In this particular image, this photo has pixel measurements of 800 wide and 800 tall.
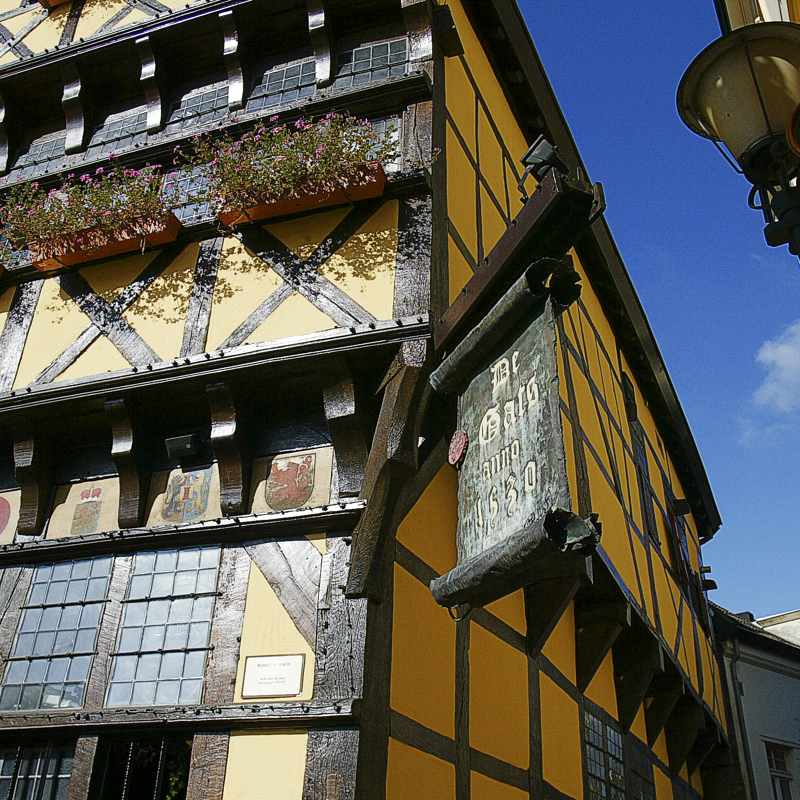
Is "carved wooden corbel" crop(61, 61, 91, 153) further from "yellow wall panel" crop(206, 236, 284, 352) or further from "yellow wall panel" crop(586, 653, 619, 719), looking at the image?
"yellow wall panel" crop(586, 653, 619, 719)

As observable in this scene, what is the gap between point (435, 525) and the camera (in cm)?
529

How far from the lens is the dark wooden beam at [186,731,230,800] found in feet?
13.5

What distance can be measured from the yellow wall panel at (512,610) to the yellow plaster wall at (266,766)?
201 cm

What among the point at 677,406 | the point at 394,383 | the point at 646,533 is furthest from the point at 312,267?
the point at 677,406

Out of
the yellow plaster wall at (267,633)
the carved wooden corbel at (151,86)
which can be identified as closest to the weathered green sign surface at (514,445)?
the yellow plaster wall at (267,633)

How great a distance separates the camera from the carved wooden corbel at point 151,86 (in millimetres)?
6859

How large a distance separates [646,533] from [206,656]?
6.61 m

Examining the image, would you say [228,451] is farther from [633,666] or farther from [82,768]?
[633,666]

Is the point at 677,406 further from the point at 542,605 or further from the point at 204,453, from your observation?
the point at 204,453

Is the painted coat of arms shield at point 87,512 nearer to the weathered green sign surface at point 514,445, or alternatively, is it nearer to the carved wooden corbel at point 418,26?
the weathered green sign surface at point 514,445

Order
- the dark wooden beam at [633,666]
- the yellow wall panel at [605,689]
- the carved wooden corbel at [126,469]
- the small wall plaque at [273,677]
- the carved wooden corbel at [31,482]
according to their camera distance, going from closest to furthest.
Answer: the small wall plaque at [273,677], the carved wooden corbel at [126,469], the carved wooden corbel at [31,482], the yellow wall panel at [605,689], the dark wooden beam at [633,666]

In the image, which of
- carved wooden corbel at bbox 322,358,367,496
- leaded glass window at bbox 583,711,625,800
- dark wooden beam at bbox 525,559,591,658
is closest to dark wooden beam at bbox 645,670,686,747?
leaded glass window at bbox 583,711,625,800

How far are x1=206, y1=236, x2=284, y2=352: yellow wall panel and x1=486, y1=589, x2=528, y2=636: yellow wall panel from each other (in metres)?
2.62

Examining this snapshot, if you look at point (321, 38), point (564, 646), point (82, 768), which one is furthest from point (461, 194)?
point (82, 768)
